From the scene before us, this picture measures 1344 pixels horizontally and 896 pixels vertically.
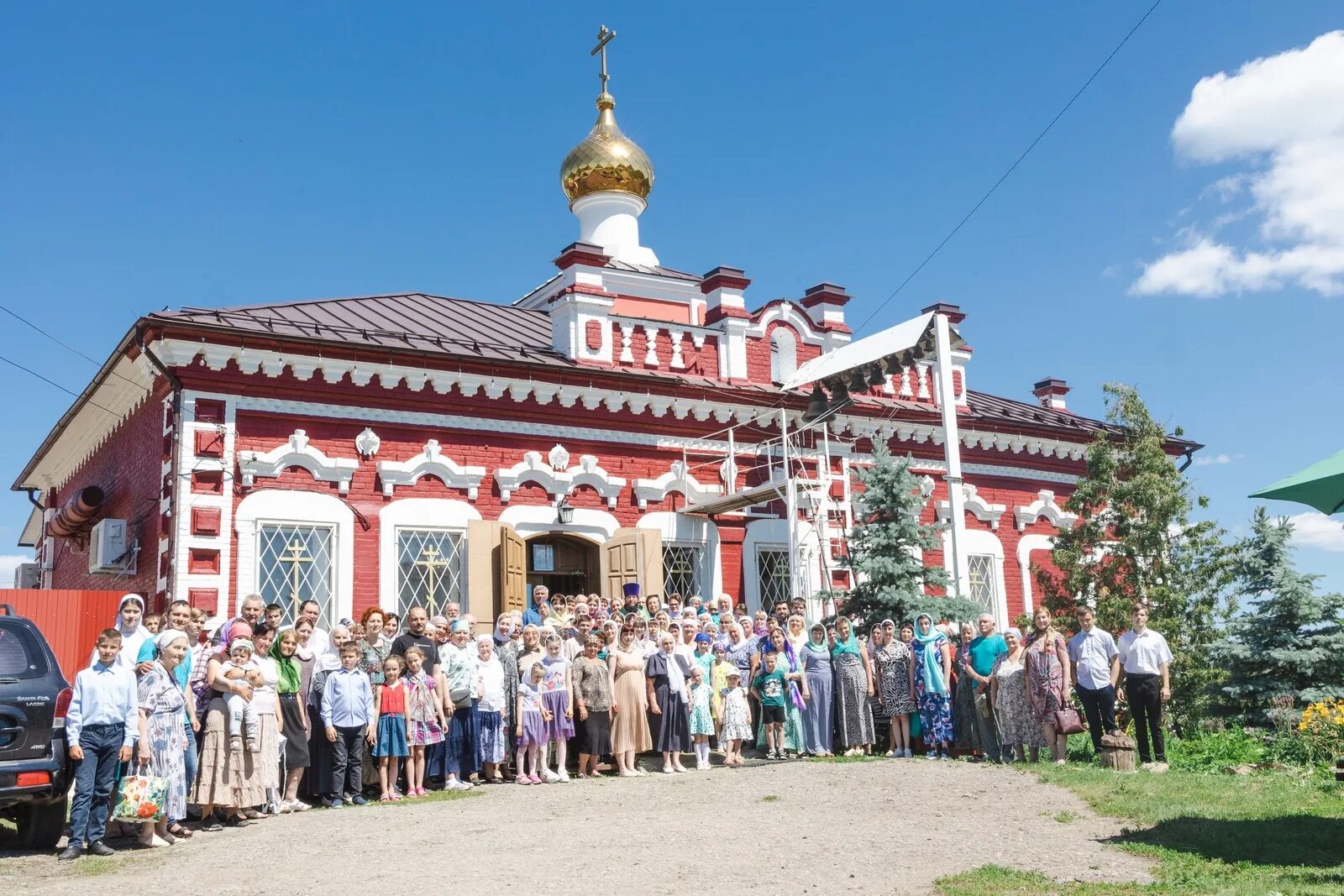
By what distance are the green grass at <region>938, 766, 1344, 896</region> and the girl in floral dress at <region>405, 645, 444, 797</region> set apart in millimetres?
5142

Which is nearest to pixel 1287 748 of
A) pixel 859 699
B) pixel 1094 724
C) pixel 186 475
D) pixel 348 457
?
pixel 1094 724

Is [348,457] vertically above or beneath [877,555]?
above

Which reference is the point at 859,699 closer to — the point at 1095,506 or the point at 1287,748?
the point at 1287,748

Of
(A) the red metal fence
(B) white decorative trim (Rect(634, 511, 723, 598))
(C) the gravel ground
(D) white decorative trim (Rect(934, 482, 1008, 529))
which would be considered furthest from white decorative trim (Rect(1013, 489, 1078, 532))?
(A) the red metal fence

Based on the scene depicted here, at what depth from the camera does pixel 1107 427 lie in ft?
68.2

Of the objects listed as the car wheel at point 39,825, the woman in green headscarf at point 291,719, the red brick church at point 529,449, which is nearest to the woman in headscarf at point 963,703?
the red brick church at point 529,449

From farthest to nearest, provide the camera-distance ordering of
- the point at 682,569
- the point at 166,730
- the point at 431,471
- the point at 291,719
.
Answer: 1. the point at 682,569
2. the point at 431,471
3. the point at 291,719
4. the point at 166,730

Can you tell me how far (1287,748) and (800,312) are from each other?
956 centimetres

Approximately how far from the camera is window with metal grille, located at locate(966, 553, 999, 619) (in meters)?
19.9

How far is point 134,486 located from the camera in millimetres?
16031

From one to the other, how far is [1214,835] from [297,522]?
1049cm

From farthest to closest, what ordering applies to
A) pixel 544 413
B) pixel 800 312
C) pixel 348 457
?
pixel 800 312, pixel 544 413, pixel 348 457

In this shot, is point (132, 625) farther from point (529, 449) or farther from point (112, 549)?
point (529, 449)

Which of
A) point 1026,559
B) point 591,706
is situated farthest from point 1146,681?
point 1026,559
